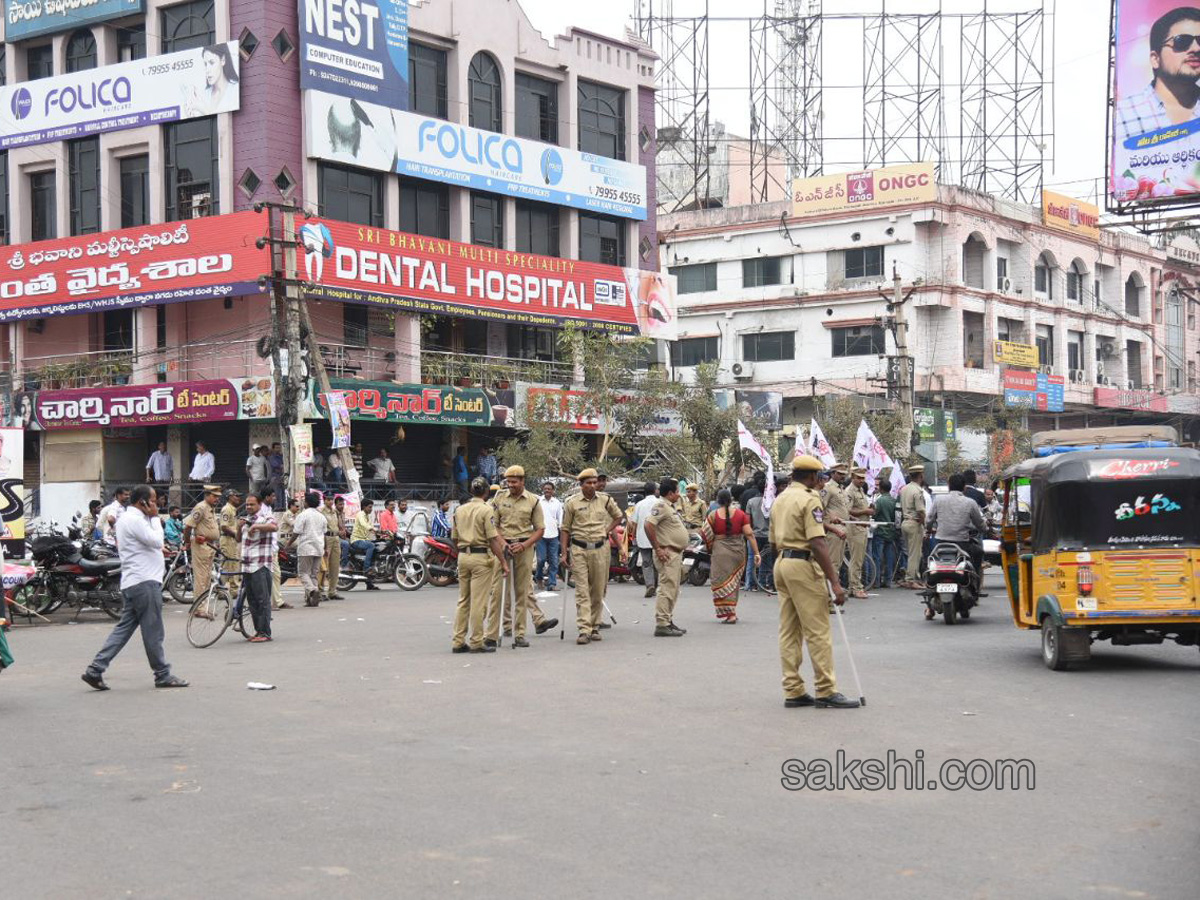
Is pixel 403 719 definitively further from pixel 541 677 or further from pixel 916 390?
pixel 916 390

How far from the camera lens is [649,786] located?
7664 millimetres

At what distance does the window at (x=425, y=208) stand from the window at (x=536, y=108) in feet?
12.8

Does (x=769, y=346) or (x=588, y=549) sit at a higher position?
(x=769, y=346)

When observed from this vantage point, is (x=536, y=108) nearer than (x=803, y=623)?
No

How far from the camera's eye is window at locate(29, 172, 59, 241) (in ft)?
132

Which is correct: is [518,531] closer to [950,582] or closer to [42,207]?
[950,582]

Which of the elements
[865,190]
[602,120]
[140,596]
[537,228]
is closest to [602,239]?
[537,228]

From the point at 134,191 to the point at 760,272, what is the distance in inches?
1167

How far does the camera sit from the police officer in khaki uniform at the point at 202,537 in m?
18.7

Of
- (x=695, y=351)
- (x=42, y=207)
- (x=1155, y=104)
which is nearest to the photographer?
(x=1155, y=104)

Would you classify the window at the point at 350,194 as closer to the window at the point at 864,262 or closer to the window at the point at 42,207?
the window at the point at 42,207

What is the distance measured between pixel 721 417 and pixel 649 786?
3241 centimetres

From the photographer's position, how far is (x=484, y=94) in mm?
42312

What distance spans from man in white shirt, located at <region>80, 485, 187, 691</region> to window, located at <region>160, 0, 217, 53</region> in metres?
27.8
